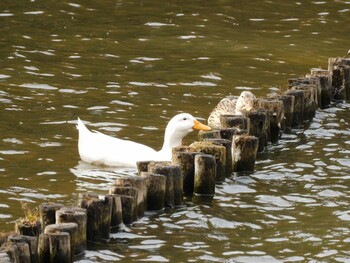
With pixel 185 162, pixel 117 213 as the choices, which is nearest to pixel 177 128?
pixel 185 162

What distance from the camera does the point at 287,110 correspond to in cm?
1869

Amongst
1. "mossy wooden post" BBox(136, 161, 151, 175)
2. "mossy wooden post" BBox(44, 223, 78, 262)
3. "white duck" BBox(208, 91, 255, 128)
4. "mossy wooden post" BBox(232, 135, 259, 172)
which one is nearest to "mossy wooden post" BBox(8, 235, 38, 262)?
"mossy wooden post" BBox(44, 223, 78, 262)

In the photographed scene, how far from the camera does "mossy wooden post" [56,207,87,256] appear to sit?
1248cm

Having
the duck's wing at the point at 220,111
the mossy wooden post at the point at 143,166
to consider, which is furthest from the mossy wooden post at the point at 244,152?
the duck's wing at the point at 220,111

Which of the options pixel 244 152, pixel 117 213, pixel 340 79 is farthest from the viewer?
pixel 340 79

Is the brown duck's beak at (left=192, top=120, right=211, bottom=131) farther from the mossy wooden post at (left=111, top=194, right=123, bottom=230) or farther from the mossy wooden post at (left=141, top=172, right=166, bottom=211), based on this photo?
the mossy wooden post at (left=111, top=194, right=123, bottom=230)

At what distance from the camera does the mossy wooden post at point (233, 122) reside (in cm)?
1695

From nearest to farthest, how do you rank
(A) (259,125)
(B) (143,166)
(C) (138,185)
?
(C) (138,185) < (B) (143,166) < (A) (259,125)

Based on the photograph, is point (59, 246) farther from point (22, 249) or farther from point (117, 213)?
point (117, 213)

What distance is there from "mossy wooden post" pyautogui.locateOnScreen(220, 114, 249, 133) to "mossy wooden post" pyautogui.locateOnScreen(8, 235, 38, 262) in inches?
220

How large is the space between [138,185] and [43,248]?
216 centimetres

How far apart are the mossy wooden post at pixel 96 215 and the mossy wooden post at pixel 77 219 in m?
0.25

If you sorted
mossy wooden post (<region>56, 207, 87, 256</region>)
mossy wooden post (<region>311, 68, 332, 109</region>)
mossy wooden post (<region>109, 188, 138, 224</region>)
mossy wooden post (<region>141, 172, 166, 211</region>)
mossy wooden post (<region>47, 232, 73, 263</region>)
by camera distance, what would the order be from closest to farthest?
mossy wooden post (<region>47, 232, 73, 263</region>), mossy wooden post (<region>56, 207, 87, 256</region>), mossy wooden post (<region>109, 188, 138, 224</region>), mossy wooden post (<region>141, 172, 166, 211</region>), mossy wooden post (<region>311, 68, 332, 109</region>)

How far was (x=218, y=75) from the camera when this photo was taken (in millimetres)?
22406
